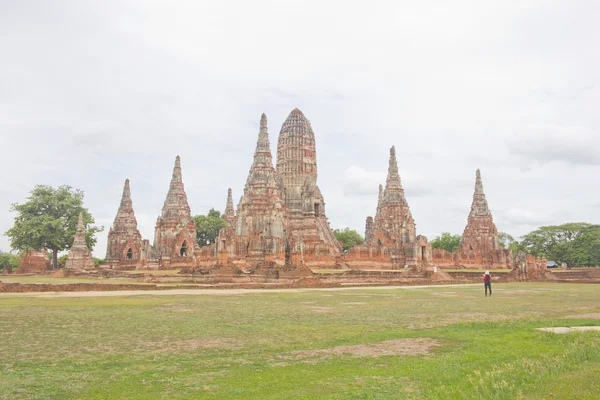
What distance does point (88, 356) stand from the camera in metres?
7.46

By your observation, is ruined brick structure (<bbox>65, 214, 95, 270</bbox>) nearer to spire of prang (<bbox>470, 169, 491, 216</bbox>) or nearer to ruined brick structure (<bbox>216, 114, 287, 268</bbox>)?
ruined brick structure (<bbox>216, 114, 287, 268</bbox>)

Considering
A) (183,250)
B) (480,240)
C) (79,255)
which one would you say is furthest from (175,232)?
(480,240)

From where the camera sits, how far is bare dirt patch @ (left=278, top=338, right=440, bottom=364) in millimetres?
7590

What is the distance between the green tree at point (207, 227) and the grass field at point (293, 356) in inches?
2344

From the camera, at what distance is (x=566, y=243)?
64.2 m

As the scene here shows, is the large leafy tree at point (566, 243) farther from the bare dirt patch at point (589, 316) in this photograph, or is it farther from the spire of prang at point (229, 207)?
the bare dirt patch at point (589, 316)

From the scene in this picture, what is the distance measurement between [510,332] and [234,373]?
19.9ft

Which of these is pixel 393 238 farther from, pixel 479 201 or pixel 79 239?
pixel 79 239

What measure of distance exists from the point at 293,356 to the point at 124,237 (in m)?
52.1

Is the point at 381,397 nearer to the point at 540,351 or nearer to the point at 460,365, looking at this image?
the point at 460,365

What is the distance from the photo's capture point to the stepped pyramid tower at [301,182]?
52.3 m

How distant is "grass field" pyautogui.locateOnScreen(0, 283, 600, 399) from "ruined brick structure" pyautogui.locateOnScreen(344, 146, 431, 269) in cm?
3581

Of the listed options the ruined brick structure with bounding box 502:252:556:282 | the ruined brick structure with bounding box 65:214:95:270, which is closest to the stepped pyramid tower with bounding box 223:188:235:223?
the ruined brick structure with bounding box 65:214:95:270

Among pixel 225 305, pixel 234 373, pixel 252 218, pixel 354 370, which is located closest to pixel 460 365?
pixel 354 370
